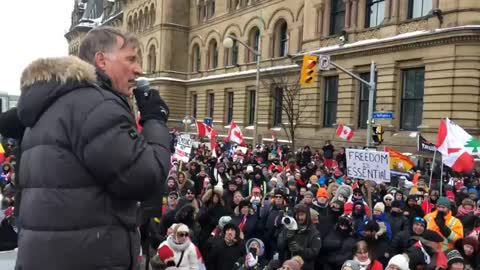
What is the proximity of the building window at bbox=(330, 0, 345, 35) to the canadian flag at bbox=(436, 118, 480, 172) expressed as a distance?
1744cm

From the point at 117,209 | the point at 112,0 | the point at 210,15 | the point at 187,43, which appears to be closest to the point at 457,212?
the point at 117,209

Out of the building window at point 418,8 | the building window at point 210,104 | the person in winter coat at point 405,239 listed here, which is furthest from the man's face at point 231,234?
the building window at point 210,104

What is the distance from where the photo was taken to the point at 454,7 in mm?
22859

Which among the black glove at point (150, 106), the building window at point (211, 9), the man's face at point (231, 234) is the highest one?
the building window at point (211, 9)

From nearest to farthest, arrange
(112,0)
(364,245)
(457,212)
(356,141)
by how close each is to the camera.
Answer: (364,245) → (457,212) → (356,141) → (112,0)

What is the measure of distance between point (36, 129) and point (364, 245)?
17.5 feet

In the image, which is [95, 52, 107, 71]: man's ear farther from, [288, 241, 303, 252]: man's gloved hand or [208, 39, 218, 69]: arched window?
[208, 39, 218, 69]: arched window

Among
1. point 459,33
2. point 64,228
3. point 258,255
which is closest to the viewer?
point 64,228

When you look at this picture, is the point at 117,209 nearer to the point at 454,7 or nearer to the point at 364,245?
the point at 364,245

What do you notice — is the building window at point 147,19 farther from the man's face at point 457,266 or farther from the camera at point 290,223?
the man's face at point 457,266

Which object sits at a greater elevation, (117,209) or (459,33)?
(459,33)

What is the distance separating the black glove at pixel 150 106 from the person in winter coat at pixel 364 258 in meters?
4.87

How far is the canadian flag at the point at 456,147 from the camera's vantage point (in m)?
13.6

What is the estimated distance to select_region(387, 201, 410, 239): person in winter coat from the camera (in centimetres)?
871
